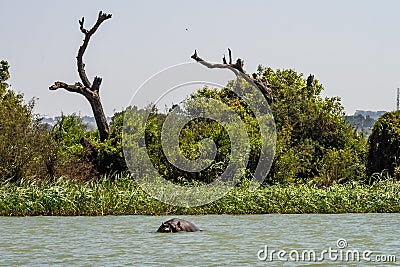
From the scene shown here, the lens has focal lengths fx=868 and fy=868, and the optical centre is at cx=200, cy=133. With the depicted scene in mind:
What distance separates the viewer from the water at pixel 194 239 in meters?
14.5

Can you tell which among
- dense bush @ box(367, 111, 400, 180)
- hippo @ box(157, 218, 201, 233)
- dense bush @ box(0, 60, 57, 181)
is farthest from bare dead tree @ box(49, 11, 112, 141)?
hippo @ box(157, 218, 201, 233)

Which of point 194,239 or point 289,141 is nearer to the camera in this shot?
point 194,239

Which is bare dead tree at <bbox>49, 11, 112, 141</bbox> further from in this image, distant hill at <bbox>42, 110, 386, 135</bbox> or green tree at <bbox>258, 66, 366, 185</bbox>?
green tree at <bbox>258, 66, 366, 185</bbox>

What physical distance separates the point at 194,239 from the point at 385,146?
12.4 meters

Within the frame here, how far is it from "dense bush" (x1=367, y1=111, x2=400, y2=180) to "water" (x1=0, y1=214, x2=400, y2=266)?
17.6 feet

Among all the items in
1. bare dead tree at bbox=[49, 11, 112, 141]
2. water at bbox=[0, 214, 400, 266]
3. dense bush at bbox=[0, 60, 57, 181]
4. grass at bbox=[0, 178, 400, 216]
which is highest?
bare dead tree at bbox=[49, 11, 112, 141]

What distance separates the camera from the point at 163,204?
22.6 metres

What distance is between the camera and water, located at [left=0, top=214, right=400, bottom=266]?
14.5 metres

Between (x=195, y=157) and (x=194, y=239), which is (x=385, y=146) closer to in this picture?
(x=195, y=157)

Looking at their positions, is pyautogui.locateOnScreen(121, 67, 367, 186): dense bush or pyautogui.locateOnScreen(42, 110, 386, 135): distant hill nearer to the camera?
pyautogui.locateOnScreen(121, 67, 367, 186): dense bush

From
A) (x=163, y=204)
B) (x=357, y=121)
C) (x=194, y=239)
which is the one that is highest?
(x=357, y=121)

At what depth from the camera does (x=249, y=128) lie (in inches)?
1072

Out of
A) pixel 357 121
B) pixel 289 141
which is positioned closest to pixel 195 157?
pixel 289 141

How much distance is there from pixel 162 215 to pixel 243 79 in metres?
12.8
